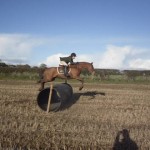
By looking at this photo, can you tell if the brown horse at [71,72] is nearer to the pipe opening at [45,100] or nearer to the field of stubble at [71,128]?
the pipe opening at [45,100]

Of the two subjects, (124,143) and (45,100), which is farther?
(45,100)

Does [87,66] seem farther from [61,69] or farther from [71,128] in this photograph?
[71,128]

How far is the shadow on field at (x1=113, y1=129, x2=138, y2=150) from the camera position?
403 inches

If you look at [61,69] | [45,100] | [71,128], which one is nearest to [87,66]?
[61,69]

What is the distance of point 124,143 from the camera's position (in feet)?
34.7

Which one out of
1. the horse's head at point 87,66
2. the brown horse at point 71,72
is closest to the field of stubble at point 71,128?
the brown horse at point 71,72

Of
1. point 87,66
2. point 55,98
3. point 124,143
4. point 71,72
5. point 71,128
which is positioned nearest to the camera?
point 124,143

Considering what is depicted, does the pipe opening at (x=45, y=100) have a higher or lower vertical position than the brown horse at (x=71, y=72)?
lower

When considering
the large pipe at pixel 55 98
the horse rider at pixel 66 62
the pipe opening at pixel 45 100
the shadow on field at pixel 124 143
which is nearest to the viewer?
the shadow on field at pixel 124 143

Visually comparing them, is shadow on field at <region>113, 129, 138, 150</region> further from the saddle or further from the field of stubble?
the saddle

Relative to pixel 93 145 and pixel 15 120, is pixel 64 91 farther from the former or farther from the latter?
pixel 93 145

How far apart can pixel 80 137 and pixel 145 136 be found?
7.22 feet

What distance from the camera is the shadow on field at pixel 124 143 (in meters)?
10.2

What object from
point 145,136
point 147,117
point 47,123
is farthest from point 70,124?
point 147,117
